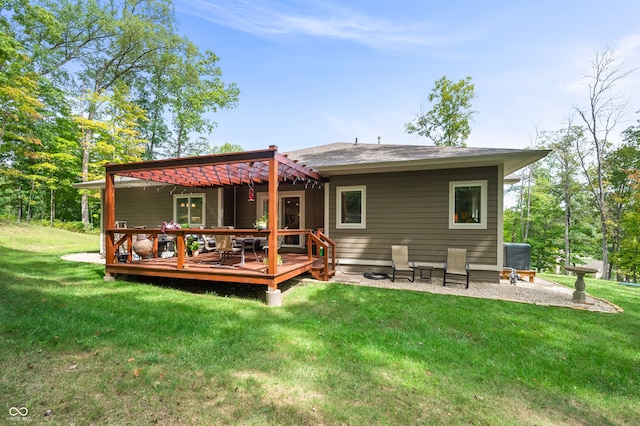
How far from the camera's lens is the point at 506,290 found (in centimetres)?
590

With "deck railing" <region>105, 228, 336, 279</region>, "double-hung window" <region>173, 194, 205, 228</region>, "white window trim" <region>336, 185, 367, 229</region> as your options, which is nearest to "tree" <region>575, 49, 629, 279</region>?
"white window trim" <region>336, 185, 367, 229</region>

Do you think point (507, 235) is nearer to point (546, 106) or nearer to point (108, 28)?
point (546, 106)

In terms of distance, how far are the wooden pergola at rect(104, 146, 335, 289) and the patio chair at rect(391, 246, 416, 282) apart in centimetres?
189

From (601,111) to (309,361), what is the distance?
64.7ft

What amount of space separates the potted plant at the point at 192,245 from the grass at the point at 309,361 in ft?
9.64

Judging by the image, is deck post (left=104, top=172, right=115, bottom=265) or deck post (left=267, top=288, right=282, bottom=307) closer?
deck post (left=267, top=288, right=282, bottom=307)

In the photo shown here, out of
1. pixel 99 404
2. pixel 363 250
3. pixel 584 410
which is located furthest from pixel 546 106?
pixel 99 404

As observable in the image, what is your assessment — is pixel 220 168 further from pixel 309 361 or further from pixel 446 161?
pixel 446 161

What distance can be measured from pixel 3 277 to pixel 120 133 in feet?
43.8

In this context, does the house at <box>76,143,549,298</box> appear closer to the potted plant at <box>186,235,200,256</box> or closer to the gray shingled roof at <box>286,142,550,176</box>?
the gray shingled roof at <box>286,142,550,176</box>

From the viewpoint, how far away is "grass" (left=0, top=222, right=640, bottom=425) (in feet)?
6.63

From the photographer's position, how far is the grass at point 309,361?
6.63 feet

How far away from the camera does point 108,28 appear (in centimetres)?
1731

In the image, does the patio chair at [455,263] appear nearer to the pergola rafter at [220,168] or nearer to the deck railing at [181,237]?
the deck railing at [181,237]
